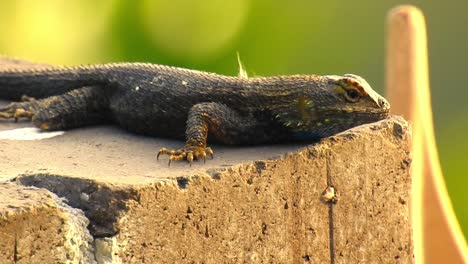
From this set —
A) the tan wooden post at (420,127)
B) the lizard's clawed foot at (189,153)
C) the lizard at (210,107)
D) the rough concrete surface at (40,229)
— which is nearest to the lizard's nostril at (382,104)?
the lizard at (210,107)

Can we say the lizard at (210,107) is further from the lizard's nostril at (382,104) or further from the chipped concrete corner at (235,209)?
the chipped concrete corner at (235,209)

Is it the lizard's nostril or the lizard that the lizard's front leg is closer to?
the lizard

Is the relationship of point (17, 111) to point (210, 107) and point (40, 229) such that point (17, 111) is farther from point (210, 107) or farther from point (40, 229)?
point (40, 229)

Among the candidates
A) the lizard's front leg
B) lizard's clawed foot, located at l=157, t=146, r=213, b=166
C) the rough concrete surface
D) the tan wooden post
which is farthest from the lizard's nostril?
the tan wooden post

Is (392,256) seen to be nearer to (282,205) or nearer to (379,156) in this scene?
(379,156)

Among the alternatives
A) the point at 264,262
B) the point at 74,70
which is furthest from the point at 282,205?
the point at 74,70

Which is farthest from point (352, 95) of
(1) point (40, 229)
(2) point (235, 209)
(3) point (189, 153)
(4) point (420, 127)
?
(4) point (420, 127)

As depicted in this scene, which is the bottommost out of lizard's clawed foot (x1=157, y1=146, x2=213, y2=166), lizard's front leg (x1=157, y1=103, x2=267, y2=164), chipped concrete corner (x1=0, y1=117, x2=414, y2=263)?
chipped concrete corner (x1=0, y1=117, x2=414, y2=263)

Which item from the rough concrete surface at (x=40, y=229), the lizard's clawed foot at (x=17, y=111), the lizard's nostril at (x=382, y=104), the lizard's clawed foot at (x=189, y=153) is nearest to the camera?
the rough concrete surface at (x=40, y=229)
